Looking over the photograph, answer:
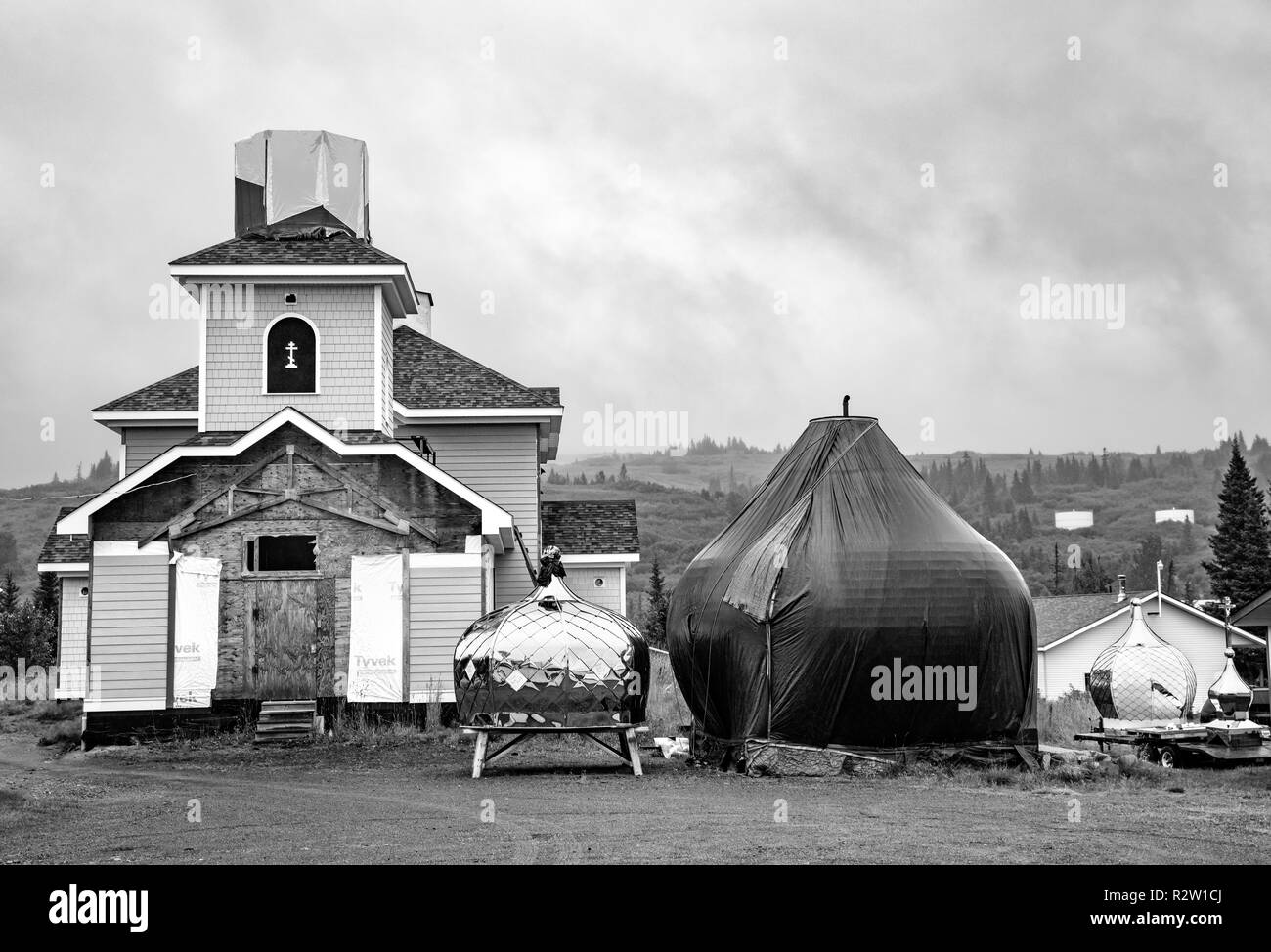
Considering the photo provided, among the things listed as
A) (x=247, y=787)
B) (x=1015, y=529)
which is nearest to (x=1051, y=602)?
(x=247, y=787)

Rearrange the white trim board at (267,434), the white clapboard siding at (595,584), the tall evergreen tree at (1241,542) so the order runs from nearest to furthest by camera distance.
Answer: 1. the white trim board at (267,434)
2. the white clapboard siding at (595,584)
3. the tall evergreen tree at (1241,542)

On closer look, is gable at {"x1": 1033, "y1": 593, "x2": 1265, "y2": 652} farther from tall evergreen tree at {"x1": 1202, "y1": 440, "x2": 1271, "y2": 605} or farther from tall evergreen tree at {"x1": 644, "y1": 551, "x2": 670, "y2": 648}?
tall evergreen tree at {"x1": 644, "y1": 551, "x2": 670, "y2": 648}

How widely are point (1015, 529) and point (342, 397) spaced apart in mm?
176918

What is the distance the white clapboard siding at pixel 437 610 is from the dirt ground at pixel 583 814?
327 cm

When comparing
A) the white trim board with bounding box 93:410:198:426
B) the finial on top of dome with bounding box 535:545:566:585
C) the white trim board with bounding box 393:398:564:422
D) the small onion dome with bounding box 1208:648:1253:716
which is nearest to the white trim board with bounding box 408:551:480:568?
the white trim board with bounding box 393:398:564:422

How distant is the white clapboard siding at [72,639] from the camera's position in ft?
122

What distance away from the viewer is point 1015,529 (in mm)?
194625

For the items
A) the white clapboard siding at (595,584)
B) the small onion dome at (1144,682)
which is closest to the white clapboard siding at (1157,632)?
the white clapboard siding at (595,584)

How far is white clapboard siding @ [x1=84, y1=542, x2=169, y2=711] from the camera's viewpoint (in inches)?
954

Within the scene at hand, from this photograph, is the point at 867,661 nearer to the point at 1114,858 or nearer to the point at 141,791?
the point at 1114,858

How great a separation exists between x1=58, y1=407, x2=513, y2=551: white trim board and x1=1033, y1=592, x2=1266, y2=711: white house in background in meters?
42.3

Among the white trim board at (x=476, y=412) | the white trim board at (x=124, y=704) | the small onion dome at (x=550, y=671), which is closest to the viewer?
the small onion dome at (x=550, y=671)
